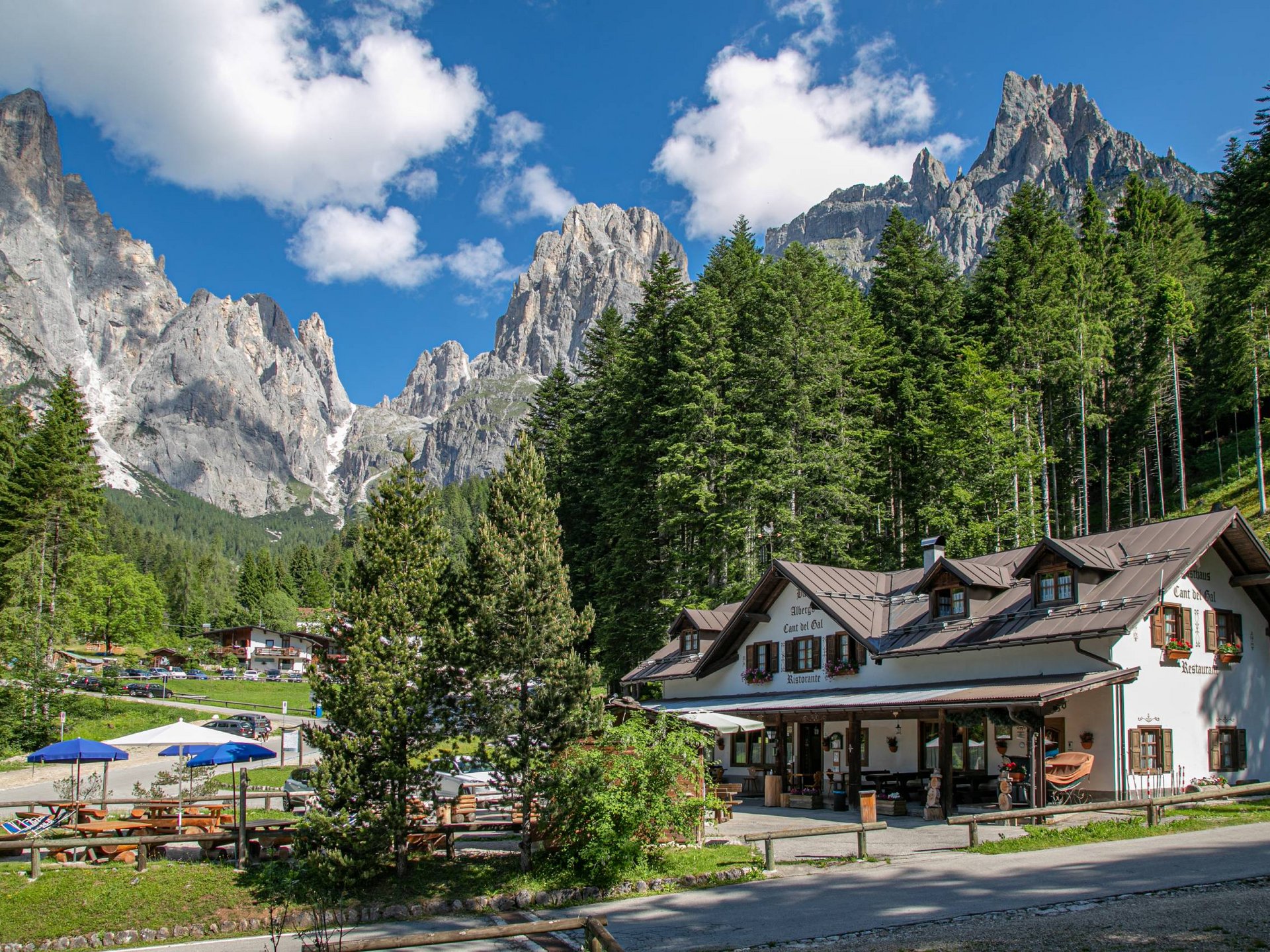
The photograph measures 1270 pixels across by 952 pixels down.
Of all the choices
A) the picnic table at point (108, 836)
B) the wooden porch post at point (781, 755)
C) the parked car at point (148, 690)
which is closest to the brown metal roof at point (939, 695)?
the wooden porch post at point (781, 755)

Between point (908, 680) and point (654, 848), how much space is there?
11327 mm

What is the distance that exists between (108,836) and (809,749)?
1897 cm

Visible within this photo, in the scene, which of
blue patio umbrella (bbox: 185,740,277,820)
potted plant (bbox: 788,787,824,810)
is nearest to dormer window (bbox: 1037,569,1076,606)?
potted plant (bbox: 788,787,824,810)

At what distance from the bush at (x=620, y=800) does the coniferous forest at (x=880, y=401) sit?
63.1 feet

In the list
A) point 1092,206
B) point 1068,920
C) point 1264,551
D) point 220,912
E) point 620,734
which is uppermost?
point 1092,206

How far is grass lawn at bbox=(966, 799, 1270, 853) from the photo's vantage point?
1631cm

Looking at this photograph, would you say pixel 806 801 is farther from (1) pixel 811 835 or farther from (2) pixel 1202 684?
(2) pixel 1202 684

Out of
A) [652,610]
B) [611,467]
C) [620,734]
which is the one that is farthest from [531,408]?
[620,734]

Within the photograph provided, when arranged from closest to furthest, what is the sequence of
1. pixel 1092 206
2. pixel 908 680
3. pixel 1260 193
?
pixel 908 680 < pixel 1260 193 < pixel 1092 206

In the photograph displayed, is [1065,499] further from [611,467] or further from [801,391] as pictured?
[611,467]

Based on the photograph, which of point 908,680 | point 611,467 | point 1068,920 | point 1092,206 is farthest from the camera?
point 1092,206

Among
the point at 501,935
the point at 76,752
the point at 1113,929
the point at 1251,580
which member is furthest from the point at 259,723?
the point at 1113,929

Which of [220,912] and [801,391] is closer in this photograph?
[220,912]

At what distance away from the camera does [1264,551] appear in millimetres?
22969
